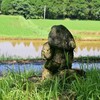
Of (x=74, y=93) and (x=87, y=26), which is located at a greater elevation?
(x=74, y=93)

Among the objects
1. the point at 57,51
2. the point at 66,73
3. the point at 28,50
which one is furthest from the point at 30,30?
the point at 66,73

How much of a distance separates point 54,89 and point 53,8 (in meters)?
71.1

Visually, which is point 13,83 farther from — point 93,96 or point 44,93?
point 93,96

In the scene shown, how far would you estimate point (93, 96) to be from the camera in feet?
14.8

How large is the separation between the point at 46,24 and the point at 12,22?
7.64 m

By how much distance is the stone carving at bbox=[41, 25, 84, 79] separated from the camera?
212 inches

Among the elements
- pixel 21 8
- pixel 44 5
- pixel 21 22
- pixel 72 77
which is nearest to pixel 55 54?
pixel 72 77

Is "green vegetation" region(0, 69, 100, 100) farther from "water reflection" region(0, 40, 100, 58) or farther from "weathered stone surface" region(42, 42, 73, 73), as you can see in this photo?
"water reflection" region(0, 40, 100, 58)

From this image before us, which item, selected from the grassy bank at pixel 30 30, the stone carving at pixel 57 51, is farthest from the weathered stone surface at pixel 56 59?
the grassy bank at pixel 30 30

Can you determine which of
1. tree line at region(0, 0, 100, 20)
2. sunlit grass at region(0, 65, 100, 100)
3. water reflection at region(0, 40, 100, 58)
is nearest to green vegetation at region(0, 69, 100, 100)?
sunlit grass at region(0, 65, 100, 100)

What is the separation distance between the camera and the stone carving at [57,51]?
5.39 m

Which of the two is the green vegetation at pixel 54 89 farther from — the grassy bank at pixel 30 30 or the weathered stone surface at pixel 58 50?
the grassy bank at pixel 30 30

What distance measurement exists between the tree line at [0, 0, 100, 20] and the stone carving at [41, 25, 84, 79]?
65.7 metres

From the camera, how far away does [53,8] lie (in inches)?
2960
